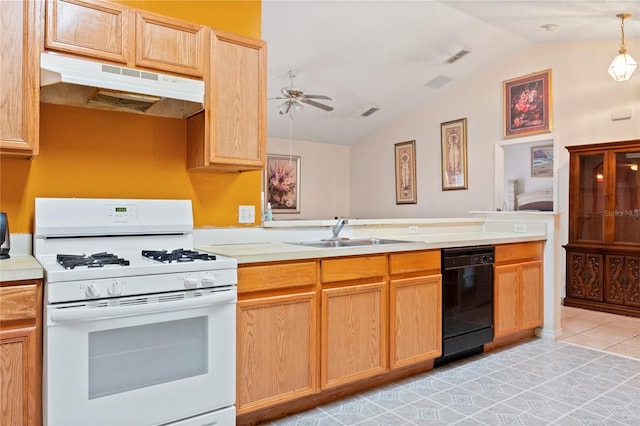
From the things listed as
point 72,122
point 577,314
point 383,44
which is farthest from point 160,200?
point 577,314

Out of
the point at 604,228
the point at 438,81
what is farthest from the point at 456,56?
the point at 604,228

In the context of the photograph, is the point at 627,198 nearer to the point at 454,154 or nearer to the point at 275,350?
the point at 454,154

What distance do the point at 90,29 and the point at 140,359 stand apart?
150 cm

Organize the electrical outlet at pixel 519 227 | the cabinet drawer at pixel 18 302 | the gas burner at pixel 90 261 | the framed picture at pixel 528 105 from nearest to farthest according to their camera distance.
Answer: the cabinet drawer at pixel 18 302
the gas burner at pixel 90 261
the electrical outlet at pixel 519 227
the framed picture at pixel 528 105

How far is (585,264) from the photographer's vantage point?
5.06 m

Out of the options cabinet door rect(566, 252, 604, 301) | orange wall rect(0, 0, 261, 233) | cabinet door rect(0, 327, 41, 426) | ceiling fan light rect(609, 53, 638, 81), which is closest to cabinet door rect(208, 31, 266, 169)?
orange wall rect(0, 0, 261, 233)

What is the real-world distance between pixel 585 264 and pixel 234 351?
452 cm

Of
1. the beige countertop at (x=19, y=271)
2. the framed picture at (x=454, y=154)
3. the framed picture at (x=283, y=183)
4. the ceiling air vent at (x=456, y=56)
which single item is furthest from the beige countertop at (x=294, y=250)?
the framed picture at (x=283, y=183)

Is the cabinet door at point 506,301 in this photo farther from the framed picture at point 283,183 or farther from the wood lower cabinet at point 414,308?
the framed picture at point 283,183

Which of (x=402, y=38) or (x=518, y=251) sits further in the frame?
(x=402, y=38)

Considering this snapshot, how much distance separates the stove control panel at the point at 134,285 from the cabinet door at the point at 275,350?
235 millimetres

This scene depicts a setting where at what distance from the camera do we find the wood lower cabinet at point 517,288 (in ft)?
11.2

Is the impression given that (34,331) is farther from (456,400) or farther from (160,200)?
(456,400)

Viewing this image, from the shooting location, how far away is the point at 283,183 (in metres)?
8.04
